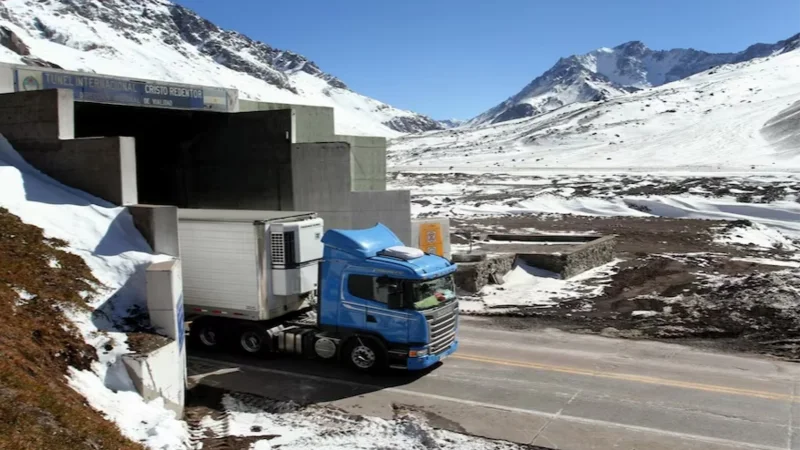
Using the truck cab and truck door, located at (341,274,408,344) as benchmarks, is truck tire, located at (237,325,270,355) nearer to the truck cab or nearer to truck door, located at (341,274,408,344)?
the truck cab

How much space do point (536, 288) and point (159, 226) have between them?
14.0 m

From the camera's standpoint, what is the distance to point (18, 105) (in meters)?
15.1

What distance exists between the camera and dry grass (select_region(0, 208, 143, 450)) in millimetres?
7164

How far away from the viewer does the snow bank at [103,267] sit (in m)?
9.80

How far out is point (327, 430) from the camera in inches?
436

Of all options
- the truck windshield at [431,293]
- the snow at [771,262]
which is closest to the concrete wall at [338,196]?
the truck windshield at [431,293]

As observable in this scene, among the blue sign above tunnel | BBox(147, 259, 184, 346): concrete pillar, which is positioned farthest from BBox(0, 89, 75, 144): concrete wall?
BBox(147, 259, 184, 346): concrete pillar

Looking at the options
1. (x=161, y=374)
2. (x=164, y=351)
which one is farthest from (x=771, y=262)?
(x=161, y=374)

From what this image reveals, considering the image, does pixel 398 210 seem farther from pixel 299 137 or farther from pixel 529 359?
pixel 529 359

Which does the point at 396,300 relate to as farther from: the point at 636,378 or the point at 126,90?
the point at 126,90

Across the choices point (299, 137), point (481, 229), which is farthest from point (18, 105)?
point (481, 229)

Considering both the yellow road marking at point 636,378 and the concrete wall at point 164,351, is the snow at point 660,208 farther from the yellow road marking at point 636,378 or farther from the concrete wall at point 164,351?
the concrete wall at point 164,351

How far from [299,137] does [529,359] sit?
43.8 ft

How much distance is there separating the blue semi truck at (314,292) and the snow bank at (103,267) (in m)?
1.56
